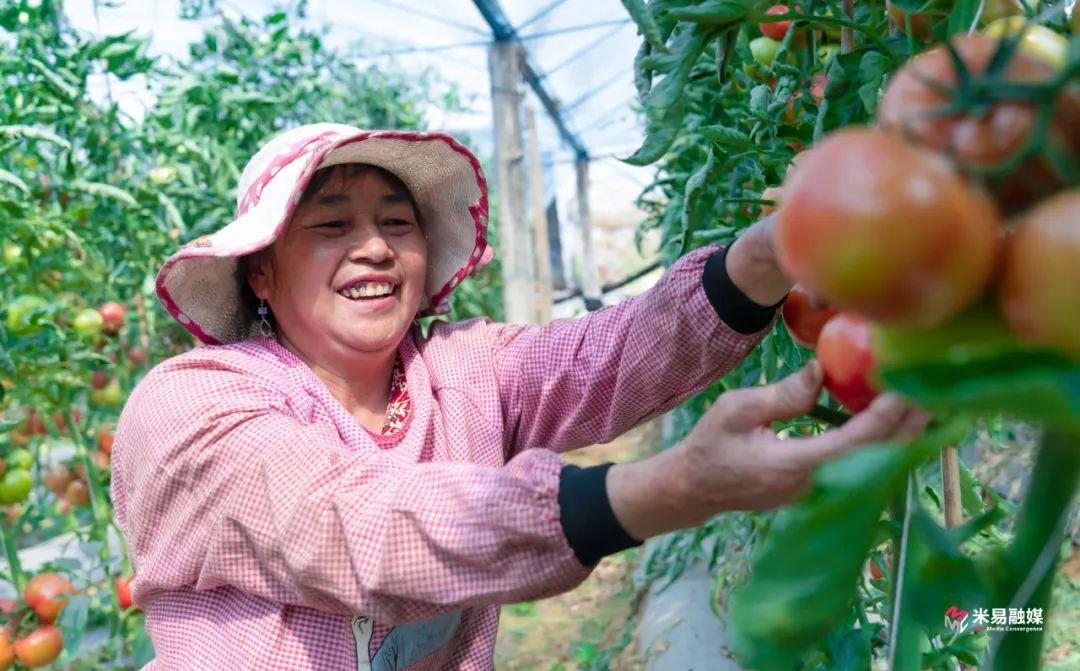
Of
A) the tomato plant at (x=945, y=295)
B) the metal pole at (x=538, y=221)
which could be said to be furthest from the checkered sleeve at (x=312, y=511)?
the metal pole at (x=538, y=221)

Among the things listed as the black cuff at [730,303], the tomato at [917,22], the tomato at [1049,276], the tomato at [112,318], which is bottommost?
the tomato at [112,318]

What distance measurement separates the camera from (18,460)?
6.58 feet

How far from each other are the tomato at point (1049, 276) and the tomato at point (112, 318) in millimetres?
2296

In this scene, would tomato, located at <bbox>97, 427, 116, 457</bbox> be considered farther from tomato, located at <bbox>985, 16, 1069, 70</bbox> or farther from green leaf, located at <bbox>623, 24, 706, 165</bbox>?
tomato, located at <bbox>985, 16, 1069, 70</bbox>

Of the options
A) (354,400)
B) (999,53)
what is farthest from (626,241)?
(999,53)

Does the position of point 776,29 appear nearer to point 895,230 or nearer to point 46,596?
point 895,230

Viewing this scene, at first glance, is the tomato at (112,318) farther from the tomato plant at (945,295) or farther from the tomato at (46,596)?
the tomato plant at (945,295)

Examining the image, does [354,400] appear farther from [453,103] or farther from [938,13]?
[453,103]

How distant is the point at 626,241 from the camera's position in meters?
14.1

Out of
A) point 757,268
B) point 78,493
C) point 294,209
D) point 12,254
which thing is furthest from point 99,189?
point 757,268

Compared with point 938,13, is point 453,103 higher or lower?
lower

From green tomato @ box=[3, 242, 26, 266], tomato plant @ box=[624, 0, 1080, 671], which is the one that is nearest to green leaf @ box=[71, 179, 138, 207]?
green tomato @ box=[3, 242, 26, 266]

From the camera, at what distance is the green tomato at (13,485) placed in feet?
6.45

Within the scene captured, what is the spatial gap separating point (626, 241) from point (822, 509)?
13876 mm
